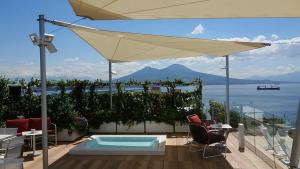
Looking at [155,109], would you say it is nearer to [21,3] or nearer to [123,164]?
[123,164]

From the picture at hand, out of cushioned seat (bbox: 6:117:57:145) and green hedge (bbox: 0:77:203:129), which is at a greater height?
green hedge (bbox: 0:77:203:129)

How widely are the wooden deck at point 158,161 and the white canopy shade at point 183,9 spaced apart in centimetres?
358

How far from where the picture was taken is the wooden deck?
7.82m

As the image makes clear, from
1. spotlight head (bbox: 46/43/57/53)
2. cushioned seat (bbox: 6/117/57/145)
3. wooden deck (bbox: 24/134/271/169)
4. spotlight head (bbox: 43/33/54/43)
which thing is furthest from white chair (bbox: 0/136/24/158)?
cushioned seat (bbox: 6/117/57/145)

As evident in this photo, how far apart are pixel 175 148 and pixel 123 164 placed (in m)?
2.14

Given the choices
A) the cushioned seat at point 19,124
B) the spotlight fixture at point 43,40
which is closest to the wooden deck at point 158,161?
the cushioned seat at point 19,124

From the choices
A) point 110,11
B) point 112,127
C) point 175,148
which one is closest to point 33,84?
point 112,127

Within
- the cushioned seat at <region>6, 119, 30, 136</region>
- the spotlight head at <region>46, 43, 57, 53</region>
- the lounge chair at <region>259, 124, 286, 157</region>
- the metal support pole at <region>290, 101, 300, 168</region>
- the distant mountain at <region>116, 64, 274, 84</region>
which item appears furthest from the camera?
the distant mountain at <region>116, 64, 274, 84</region>

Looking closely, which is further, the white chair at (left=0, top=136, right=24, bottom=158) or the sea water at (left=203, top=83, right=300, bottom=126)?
the sea water at (left=203, top=83, right=300, bottom=126)

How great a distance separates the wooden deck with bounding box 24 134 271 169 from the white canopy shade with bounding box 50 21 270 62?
2723mm

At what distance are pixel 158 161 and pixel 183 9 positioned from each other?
14.0 ft

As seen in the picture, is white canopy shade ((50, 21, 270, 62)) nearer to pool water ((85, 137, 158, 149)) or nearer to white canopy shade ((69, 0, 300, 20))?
white canopy shade ((69, 0, 300, 20))

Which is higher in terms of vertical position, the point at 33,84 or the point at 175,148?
the point at 33,84

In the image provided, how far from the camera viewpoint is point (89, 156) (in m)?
8.97
